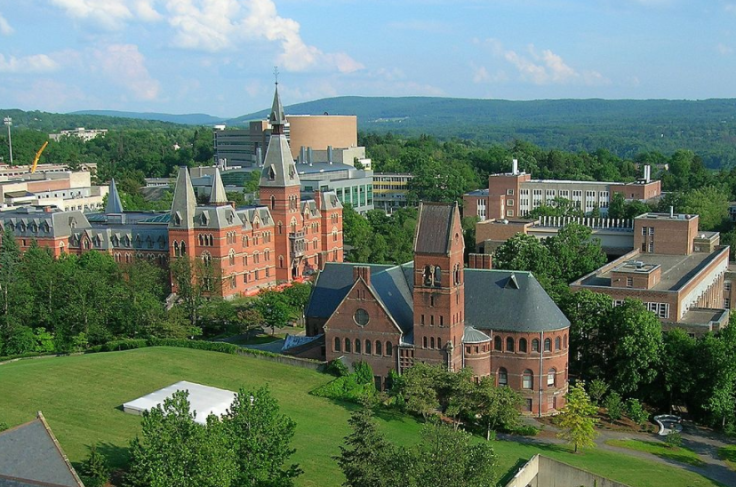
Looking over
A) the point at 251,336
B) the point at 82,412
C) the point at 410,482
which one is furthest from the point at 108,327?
the point at 410,482

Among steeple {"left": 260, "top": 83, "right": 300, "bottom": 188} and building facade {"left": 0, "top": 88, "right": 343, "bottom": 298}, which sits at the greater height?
steeple {"left": 260, "top": 83, "right": 300, "bottom": 188}

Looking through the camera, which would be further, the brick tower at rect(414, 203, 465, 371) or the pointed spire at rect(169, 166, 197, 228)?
the pointed spire at rect(169, 166, 197, 228)

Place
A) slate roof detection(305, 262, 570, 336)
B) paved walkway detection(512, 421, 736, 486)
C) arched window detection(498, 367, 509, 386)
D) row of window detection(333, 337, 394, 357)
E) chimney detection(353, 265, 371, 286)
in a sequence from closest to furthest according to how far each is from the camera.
A: paved walkway detection(512, 421, 736, 486) → slate roof detection(305, 262, 570, 336) → arched window detection(498, 367, 509, 386) → chimney detection(353, 265, 371, 286) → row of window detection(333, 337, 394, 357)

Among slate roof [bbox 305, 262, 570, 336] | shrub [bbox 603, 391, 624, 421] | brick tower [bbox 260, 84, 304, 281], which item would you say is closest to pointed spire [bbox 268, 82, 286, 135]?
brick tower [bbox 260, 84, 304, 281]

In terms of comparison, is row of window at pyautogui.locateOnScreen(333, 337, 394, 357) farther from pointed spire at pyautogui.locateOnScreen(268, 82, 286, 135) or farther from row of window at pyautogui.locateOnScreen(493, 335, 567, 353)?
pointed spire at pyautogui.locateOnScreen(268, 82, 286, 135)

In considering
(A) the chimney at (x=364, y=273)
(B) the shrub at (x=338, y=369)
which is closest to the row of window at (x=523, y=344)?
(A) the chimney at (x=364, y=273)

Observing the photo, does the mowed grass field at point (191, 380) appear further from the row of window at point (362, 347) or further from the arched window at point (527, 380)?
the arched window at point (527, 380)

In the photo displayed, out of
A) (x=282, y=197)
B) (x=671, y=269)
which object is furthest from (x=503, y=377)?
(x=282, y=197)

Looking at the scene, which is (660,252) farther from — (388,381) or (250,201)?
(250,201)
